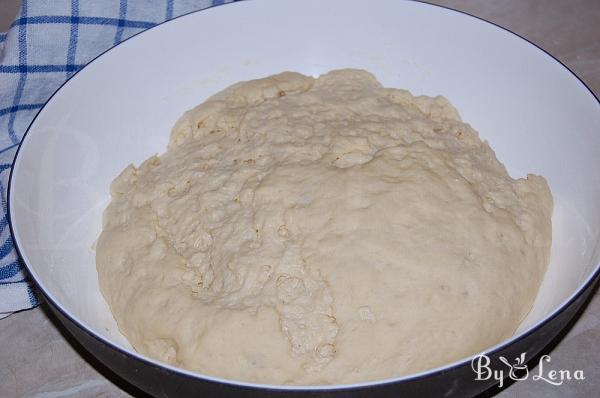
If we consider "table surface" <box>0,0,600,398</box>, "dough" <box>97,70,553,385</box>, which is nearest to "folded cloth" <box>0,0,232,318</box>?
"table surface" <box>0,0,600,398</box>

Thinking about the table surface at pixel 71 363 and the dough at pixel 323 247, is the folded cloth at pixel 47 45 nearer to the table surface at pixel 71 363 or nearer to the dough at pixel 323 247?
the table surface at pixel 71 363

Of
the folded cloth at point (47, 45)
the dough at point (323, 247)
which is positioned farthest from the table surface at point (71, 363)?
the folded cloth at point (47, 45)

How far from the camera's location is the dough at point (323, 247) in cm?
117

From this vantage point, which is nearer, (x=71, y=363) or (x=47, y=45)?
(x=71, y=363)

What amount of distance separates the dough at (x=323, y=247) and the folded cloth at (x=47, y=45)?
42cm

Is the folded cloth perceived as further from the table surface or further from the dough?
the dough

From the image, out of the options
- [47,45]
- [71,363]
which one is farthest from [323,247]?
[47,45]

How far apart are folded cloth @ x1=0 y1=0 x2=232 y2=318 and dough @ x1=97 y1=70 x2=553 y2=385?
1.38 feet

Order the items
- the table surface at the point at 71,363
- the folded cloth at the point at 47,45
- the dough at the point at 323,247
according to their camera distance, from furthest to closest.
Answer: the folded cloth at the point at 47,45, the table surface at the point at 71,363, the dough at the point at 323,247

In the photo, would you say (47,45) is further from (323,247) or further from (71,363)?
(323,247)

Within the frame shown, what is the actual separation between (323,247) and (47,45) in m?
1.03

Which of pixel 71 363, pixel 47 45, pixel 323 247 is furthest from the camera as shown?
pixel 47 45

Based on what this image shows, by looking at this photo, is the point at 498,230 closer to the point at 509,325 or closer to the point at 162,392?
the point at 509,325

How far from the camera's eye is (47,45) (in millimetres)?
1777
